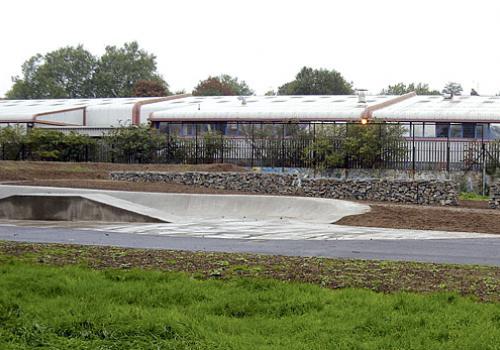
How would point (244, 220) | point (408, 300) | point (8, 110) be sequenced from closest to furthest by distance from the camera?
point (408, 300) → point (244, 220) → point (8, 110)

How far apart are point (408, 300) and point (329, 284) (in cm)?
127

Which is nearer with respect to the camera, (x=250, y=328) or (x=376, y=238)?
(x=250, y=328)

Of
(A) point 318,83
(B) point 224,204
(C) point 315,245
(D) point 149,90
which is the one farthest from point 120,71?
(C) point 315,245

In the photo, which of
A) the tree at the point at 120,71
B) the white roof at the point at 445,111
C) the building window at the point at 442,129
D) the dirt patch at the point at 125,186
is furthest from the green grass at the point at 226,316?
the tree at the point at 120,71

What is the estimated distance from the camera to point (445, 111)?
41344 mm

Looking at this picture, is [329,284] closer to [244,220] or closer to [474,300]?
[474,300]

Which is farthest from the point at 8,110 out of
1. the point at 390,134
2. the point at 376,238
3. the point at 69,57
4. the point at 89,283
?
the point at 69,57

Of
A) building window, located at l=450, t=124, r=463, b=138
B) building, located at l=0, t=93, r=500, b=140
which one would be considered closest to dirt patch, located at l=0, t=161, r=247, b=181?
building, located at l=0, t=93, r=500, b=140

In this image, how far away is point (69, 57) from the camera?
380 ft

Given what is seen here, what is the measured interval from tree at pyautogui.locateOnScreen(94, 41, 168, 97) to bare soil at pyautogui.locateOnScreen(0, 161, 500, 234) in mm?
76198

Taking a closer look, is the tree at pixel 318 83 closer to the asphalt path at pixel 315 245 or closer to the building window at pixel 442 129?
the building window at pixel 442 129

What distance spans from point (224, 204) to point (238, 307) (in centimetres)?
1788

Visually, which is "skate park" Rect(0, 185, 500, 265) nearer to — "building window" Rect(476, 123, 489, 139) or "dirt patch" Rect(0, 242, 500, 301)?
"dirt patch" Rect(0, 242, 500, 301)

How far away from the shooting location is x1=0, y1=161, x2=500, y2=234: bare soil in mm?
20469
